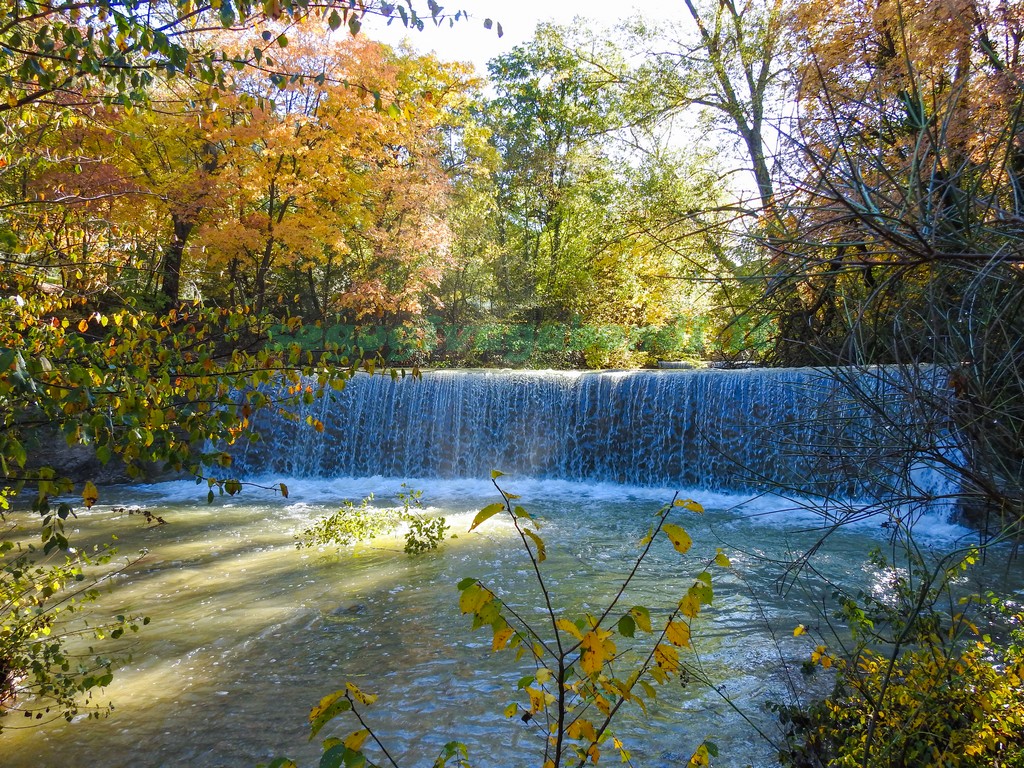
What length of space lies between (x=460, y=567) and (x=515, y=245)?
15797mm

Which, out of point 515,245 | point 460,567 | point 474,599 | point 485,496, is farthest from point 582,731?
point 515,245

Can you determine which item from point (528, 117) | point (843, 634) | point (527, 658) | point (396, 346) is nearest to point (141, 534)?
point (527, 658)

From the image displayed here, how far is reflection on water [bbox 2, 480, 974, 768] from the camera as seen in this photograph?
11.1ft

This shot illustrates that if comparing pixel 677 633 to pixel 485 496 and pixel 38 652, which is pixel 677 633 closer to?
pixel 38 652

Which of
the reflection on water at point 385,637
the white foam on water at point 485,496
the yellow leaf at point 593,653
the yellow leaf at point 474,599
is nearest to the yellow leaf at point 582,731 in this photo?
the yellow leaf at point 593,653

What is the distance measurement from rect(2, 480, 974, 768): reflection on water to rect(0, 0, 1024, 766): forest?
40 centimetres

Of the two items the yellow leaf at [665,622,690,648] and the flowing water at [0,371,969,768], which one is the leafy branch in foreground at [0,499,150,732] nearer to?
the flowing water at [0,371,969,768]

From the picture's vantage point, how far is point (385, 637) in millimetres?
4617

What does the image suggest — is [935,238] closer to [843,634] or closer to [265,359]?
[265,359]

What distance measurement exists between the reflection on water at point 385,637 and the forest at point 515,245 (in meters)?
0.40

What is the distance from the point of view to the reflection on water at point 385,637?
337 centimetres

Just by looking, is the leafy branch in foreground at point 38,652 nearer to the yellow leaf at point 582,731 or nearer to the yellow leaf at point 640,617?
the yellow leaf at point 582,731

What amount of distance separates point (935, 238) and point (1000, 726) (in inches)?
74.3

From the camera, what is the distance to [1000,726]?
240 cm
